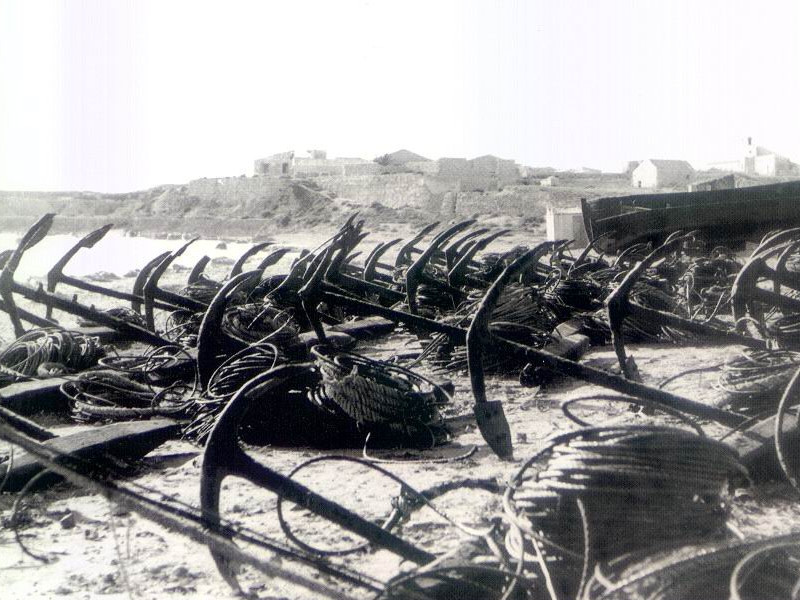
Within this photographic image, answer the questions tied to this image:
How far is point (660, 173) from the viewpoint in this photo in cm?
5853

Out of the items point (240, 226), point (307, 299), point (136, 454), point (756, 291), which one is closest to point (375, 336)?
point (307, 299)

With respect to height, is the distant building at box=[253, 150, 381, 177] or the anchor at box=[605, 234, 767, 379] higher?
the distant building at box=[253, 150, 381, 177]

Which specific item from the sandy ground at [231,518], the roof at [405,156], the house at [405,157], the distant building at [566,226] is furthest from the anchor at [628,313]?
the roof at [405,156]

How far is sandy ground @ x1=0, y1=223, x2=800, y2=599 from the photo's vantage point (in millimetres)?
2771

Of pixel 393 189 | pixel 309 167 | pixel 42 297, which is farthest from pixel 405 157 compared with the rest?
pixel 42 297

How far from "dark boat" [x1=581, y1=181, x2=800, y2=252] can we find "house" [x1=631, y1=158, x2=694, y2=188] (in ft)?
151

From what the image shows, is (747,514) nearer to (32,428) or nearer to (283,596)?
(283,596)

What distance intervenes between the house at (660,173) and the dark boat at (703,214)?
45.9 meters

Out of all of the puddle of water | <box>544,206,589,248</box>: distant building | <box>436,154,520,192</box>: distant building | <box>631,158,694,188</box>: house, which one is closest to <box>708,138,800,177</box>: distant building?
<box>631,158,694,188</box>: house

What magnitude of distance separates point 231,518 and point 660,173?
198 ft

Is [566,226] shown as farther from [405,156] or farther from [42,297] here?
[405,156]


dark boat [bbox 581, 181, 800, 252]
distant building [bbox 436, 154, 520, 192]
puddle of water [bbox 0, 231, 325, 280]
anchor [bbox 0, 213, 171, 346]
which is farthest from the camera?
distant building [bbox 436, 154, 520, 192]

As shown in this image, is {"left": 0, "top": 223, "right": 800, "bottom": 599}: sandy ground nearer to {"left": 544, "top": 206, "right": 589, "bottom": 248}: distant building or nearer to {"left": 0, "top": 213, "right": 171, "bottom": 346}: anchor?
{"left": 0, "top": 213, "right": 171, "bottom": 346}: anchor

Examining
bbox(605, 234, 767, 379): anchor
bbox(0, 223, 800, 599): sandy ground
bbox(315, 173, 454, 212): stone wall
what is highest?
bbox(315, 173, 454, 212): stone wall
